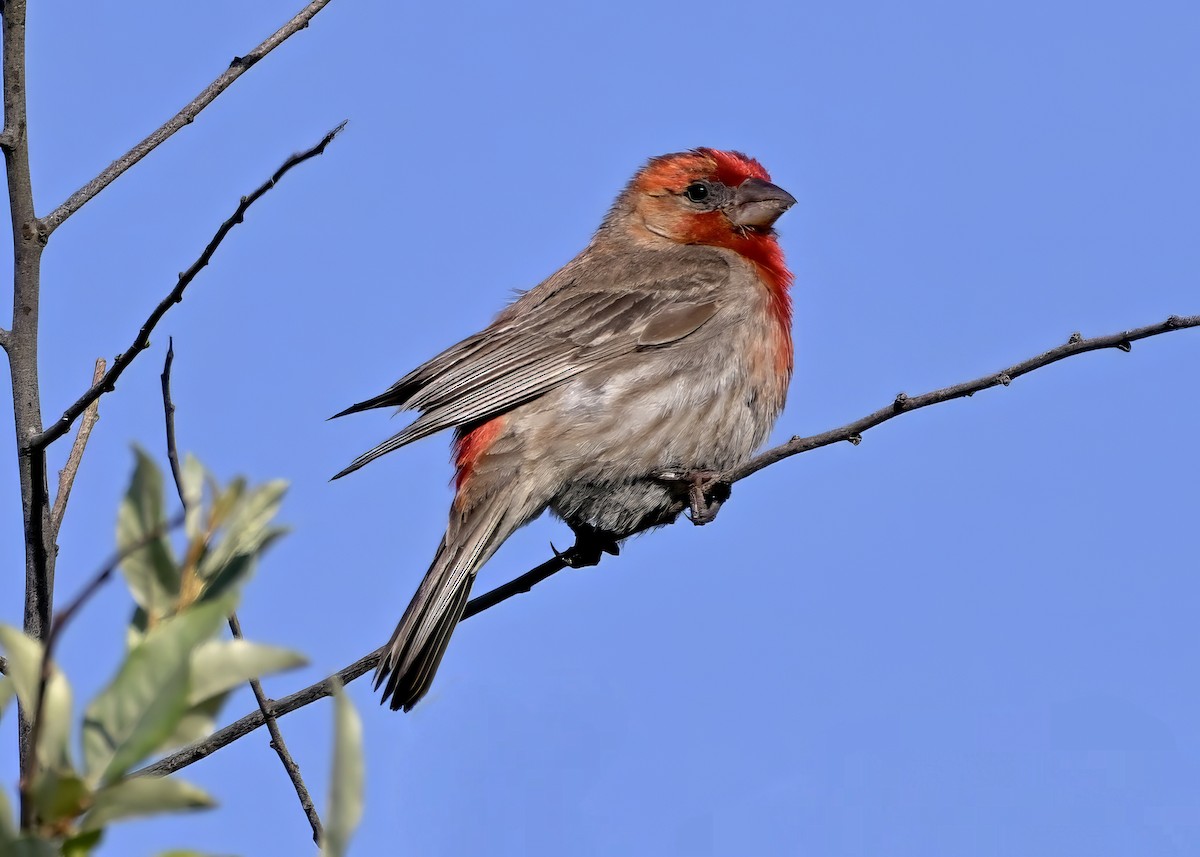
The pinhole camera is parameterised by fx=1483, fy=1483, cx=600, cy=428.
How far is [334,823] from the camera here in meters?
1.57

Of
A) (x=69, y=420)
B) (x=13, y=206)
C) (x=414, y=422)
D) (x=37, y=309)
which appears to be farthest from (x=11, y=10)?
(x=414, y=422)

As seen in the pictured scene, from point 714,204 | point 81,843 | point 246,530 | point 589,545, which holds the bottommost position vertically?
point 81,843

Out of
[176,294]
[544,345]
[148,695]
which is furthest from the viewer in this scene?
[544,345]

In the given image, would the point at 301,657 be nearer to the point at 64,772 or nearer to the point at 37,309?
the point at 64,772

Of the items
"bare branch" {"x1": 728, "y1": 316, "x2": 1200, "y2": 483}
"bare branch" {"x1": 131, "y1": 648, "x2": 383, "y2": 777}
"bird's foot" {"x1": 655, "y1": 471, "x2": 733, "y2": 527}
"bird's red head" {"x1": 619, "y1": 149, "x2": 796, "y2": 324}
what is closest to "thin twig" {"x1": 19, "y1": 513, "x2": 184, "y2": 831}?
"bare branch" {"x1": 131, "y1": 648, "x2": 383, "y2": 777}

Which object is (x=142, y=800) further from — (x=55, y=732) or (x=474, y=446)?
(x=474, y=446)

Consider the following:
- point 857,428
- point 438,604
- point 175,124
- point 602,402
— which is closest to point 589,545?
point 602,402

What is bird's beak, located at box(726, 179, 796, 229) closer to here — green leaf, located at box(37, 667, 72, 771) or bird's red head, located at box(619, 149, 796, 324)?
bird's red head, located at box(619, 149, 796, 324)

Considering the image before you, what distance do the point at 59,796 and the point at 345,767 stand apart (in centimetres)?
39

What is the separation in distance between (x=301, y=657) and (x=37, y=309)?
2.96 m

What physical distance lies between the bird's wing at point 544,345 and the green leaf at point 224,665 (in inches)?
190

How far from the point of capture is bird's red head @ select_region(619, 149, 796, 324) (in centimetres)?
818

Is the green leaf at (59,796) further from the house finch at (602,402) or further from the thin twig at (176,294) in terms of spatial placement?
the house finch at (602,402)

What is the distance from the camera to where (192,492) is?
2189 millimetres
